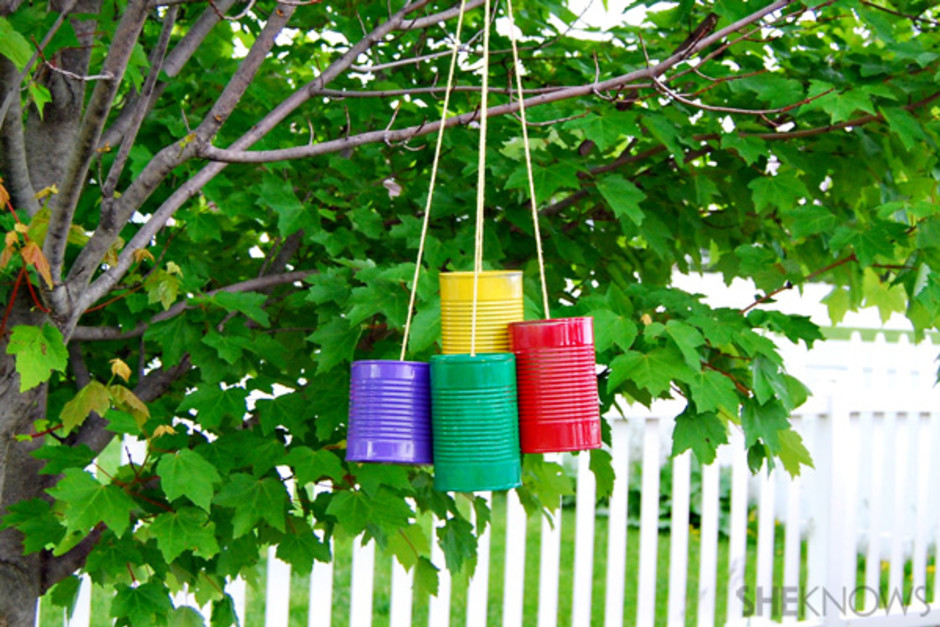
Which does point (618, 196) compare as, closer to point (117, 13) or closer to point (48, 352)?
point (48, 352)

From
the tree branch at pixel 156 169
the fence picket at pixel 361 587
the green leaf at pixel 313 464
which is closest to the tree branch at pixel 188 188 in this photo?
the tree branch at pixel 156 169

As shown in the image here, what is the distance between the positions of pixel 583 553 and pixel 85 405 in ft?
8.38

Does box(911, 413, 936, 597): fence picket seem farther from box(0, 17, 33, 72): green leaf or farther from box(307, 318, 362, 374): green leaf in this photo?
box(0, 17, 33, 72): green leaf

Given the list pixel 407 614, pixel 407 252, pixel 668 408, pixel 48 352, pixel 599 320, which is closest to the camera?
pixel 48 352

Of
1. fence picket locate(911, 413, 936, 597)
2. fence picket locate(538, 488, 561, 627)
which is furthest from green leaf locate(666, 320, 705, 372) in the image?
fence picket locate(911, 413, 936, 597)

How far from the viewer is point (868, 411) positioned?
17.1 feet

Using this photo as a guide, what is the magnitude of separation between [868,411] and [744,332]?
3.36 metres

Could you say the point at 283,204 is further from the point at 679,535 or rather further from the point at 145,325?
the point at 679,535

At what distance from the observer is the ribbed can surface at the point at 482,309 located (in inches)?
64.6

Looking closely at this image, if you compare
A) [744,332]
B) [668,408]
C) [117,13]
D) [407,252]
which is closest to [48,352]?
[407,252]

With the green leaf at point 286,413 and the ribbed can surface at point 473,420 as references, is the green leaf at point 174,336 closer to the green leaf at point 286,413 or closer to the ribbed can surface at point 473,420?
the green leaf at point 286,413

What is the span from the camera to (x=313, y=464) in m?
2.19

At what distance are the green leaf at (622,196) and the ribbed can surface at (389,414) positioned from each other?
86cm

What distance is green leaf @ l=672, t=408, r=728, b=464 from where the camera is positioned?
2148 millimetres
